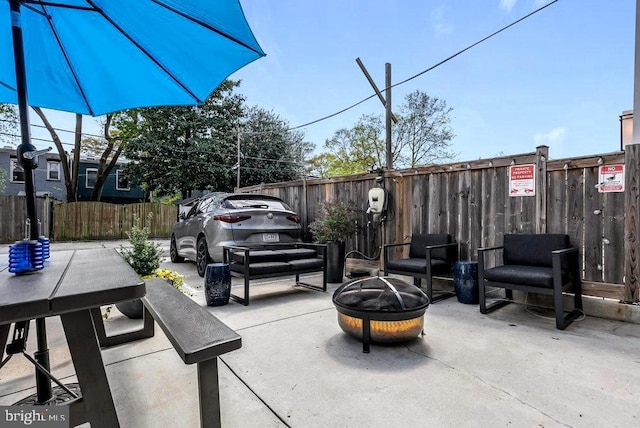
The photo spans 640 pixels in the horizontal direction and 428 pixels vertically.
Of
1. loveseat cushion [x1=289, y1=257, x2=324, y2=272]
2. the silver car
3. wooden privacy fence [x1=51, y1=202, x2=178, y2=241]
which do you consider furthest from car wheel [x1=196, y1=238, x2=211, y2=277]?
wooden privacy fence [x1=51, y1=202, x2=178, y2=241]

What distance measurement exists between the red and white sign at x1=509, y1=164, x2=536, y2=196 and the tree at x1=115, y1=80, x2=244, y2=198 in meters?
12.9

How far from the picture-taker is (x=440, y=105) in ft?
55.7

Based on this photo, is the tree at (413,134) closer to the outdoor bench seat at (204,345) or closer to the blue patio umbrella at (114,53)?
the blue patio umbrella at (114,53)

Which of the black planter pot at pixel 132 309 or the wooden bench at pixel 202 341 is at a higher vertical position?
the wooden bench at pixel 202 341

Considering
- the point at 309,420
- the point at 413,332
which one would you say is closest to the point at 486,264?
the point at 413,332

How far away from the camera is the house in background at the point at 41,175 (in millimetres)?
17062

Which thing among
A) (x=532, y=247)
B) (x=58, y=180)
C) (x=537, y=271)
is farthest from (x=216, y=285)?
(x=58, y=180)

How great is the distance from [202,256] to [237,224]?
113 centimetres

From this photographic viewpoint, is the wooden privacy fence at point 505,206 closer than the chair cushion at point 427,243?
Yes

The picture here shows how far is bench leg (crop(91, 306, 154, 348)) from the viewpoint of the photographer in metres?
2.69

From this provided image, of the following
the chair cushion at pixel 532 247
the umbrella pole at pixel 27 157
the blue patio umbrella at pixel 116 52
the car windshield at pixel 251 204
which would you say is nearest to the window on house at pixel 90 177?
the car windshield at pixel 251 204

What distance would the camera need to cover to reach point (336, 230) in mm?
5500

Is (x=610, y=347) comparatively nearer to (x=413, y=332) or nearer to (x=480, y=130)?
(x=413, y=332)

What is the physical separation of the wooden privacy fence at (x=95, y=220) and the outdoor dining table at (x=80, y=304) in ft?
40.1
